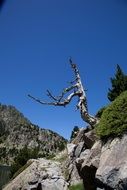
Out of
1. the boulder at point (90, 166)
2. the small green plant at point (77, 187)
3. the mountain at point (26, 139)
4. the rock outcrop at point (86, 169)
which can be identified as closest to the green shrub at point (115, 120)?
the rock outcrop at point (86, 169)

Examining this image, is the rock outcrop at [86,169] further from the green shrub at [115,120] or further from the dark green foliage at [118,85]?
the dark green foliage at [118,85]

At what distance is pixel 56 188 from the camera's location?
2159cm

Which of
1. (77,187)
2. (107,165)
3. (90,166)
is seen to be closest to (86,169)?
(90,166)

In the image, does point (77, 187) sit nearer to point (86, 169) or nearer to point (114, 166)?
point (86, 169)

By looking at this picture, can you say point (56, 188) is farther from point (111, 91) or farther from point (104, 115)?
point (111, 91)

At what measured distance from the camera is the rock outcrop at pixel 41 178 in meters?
22.0

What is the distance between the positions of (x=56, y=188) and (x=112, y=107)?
6.86 metres

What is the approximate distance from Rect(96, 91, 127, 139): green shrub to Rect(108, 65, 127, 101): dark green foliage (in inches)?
703

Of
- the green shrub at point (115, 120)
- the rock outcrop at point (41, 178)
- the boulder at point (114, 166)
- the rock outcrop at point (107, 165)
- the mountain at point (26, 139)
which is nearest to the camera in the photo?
the boulder at point (114, 166)

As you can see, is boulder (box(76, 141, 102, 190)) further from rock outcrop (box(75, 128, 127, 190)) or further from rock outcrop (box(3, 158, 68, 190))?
rock outcrop (box(3, 158, 68, 190))

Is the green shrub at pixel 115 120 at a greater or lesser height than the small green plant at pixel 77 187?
greater

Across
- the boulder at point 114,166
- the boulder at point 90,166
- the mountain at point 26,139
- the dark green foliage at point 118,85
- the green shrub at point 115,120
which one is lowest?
the boulder at point 114,166

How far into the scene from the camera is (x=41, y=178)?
2286 centimetres

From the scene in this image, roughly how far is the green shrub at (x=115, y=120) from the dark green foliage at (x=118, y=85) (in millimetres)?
17844
